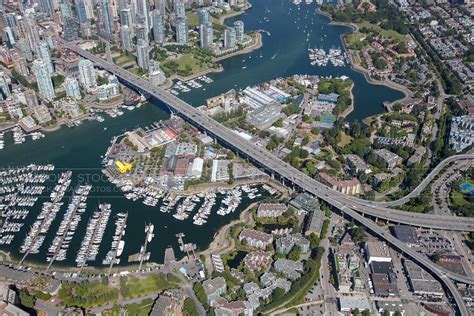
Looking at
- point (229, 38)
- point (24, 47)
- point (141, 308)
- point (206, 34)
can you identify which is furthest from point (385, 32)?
point (141, 308)

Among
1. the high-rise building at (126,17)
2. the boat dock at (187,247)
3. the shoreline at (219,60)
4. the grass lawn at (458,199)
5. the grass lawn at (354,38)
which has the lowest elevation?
the boat dock at (187,247)

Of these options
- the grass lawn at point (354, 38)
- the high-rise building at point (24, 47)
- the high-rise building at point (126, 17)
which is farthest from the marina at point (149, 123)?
the high-rise building at point (24, 47)

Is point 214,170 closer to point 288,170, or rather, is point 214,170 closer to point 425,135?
point 288,170

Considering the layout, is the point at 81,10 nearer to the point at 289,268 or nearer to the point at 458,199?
the point at 289,268

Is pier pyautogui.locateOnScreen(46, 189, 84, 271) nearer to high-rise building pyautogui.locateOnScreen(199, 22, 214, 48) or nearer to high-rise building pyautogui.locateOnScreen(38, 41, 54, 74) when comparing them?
high-rise building pyautogui.locateOnScreen(38, 41, 54, 74)

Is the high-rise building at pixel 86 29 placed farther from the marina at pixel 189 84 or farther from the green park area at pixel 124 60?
the marina at pixel 189 84

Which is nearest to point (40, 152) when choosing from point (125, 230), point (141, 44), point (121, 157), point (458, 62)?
point (121, 157)

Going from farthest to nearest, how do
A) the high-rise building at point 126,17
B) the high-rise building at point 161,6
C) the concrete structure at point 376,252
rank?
the high-rise building at point 161,6 → the high-rise building at point 126,17 → the concrete structure at point 376,252
